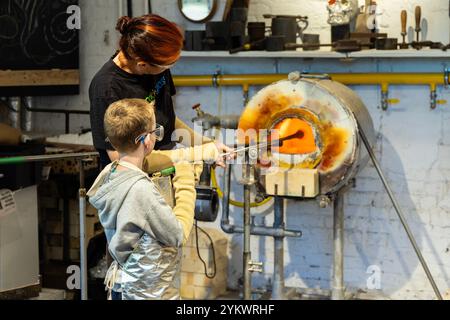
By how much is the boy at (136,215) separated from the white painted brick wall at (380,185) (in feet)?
7.02

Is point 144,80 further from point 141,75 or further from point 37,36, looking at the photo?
point 37,36

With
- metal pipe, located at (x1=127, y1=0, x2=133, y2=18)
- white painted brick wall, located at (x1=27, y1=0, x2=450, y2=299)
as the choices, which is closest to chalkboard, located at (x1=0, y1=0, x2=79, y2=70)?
metal pipe, located at (x1=127, y1=0, x2=133, y2=18)

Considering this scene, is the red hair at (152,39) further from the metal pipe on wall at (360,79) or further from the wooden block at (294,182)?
the metal pipe on wall at (360,79)

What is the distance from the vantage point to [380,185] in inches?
177

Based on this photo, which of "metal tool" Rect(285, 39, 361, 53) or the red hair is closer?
the red hair

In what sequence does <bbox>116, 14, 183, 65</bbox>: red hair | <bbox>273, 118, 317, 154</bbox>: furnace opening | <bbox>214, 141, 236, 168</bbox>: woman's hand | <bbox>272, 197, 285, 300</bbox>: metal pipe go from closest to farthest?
<bbox>116, 14, 183, 65</bbox>: red hair < <bbox>214, 141, 236, 168</bbox>: woman's hand < <bbox>273, 118, 317, 154</bbox>: furnace opening < <bbox>272, 197, 285, 300</bbox>: metal pipe

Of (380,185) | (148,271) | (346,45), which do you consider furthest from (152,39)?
(380,185)

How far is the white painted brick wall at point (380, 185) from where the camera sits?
4367 millimetres

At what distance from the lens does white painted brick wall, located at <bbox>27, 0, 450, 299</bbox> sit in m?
4.37

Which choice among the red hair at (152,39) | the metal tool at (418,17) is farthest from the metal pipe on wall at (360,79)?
the red hair at (152,39)

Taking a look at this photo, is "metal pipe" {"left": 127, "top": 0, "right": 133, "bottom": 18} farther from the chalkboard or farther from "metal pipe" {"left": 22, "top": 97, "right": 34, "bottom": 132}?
"metal pipe" {"left": 22, "top": 97, "right": 34, "bottom": 132}

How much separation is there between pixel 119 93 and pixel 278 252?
5.83ft

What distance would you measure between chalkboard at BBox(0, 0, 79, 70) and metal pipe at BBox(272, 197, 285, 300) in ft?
5.79
